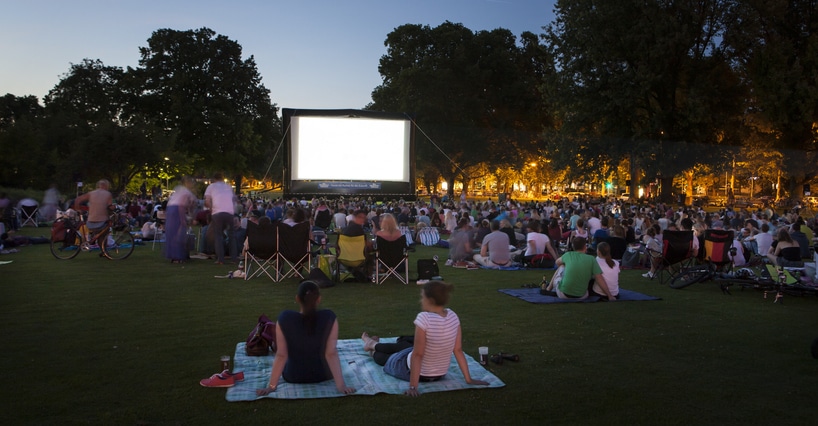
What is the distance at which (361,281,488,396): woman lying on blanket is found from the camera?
4375mm

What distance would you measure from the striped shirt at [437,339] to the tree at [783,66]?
28.8m

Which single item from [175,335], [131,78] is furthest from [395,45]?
[175,335]

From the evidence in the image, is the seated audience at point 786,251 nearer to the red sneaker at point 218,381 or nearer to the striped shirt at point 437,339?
the striped shirt at point 437,339

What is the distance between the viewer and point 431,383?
15.4 ft

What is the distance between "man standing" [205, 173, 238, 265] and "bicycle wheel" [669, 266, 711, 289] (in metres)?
7.27

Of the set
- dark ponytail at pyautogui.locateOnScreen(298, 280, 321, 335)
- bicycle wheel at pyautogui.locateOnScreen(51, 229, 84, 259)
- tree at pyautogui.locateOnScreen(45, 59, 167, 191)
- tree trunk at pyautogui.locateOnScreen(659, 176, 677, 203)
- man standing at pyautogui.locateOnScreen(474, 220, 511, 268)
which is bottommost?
bicycle wheel at pyautogui.locateOnScreen(51, 229, 84, 259)

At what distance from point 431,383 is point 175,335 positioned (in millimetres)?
2768

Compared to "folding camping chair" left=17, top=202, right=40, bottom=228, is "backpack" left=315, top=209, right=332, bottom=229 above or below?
above

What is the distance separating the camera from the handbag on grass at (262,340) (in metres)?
5.47

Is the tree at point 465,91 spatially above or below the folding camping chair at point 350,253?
above

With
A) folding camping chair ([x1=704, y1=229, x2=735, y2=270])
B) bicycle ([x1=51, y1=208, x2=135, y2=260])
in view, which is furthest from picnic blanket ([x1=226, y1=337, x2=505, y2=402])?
bicycle ([x1=51, y1=208, x2=135, y2=260])

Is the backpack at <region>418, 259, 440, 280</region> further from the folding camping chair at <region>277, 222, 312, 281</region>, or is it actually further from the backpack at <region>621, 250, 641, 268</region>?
the backpack at <region>621, 250, 641, 268</region>

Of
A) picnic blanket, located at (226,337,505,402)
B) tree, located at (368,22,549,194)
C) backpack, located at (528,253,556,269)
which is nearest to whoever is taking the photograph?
picnic blanket, located at (226,337,505,402)

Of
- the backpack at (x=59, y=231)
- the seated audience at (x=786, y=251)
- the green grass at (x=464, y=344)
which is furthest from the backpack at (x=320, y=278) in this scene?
the seated audience at (x=786, y=251)
